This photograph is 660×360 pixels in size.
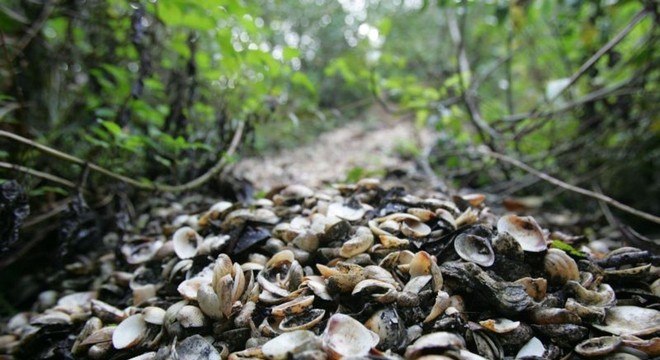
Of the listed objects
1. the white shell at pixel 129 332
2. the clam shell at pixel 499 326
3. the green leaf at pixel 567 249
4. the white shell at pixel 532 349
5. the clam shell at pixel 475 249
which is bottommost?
the white shell at pixel 129 332

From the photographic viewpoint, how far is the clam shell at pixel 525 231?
1379 millimetres

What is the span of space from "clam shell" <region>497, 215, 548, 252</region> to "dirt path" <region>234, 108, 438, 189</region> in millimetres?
1488

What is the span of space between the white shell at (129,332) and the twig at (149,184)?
2.54 feet

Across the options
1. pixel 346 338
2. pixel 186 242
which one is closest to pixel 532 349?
pixel 346 338

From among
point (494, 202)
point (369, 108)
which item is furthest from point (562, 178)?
point (369, 108)

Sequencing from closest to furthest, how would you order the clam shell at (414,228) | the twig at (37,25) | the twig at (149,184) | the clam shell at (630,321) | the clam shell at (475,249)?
the clam shell at (630,321)
the clam shell at (475,249)
the clam shell at (414,228)
the twig at (149,184)
the twig at (37,25)

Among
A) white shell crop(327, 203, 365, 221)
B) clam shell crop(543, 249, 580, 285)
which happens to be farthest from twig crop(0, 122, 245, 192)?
clam shell crop(543, 249, 580, 285)

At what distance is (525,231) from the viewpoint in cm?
146

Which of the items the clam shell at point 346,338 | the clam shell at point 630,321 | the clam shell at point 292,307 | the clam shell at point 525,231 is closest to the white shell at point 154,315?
the clam shell at point 292,307

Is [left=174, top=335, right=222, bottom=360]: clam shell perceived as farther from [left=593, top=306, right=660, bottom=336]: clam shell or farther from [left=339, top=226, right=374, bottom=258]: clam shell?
[left=593, top=306, right=660, bottom=336]: clam shell

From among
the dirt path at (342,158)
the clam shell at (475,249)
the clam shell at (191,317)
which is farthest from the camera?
the dirt path at (342,158)

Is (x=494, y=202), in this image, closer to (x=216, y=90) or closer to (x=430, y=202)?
(x=430, y=202)

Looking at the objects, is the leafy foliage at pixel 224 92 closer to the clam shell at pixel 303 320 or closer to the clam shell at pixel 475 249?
the clam shell at pixel 303 320

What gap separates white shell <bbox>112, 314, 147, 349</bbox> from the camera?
1.25 meters
